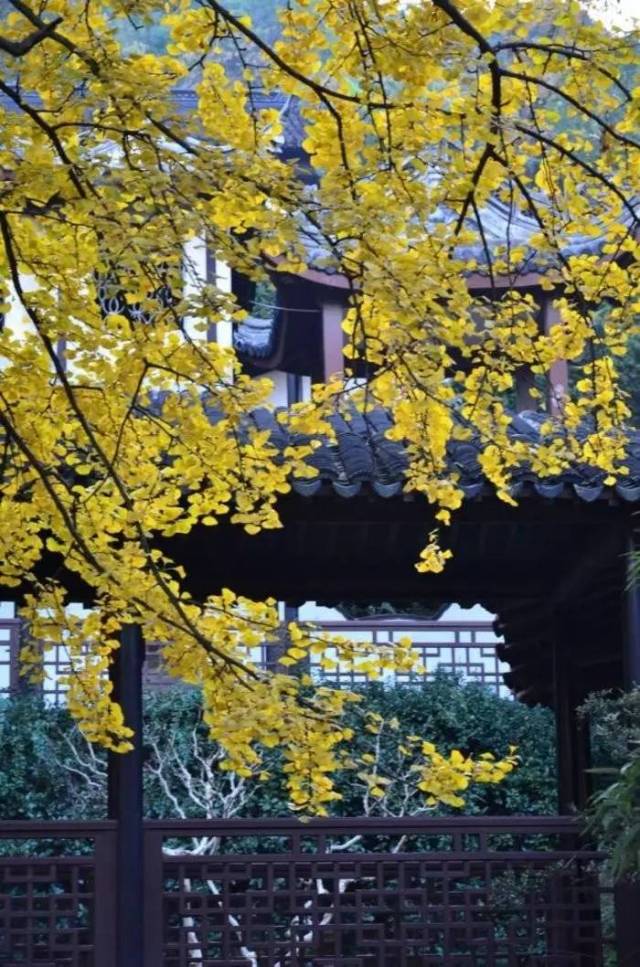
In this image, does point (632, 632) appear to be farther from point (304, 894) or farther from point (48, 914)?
point (48, 914)

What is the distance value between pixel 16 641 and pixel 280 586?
18.2 feet

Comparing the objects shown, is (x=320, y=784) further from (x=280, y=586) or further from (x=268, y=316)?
(x=268, y=316)

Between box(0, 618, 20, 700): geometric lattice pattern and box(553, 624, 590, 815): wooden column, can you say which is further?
box(0, 618, 20, 700): geometric lattice pattern

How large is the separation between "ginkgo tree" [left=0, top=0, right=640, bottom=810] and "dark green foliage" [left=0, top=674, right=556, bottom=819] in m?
5.53

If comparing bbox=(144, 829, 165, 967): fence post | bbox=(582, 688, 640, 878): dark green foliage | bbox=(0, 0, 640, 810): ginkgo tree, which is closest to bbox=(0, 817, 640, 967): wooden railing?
bbox=(144, 829, 165, 967): fence post

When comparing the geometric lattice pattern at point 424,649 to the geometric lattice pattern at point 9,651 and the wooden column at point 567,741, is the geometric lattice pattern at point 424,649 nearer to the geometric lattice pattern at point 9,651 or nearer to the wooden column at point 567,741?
the geometric lattice pattern at point 9,651

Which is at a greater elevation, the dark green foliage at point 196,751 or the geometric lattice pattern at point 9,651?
the geometric lattice pattern at point 9,651

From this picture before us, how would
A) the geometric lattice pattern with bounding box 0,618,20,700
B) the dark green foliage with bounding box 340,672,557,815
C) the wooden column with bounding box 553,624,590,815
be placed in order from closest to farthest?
the wooden column with bounding box 553,624,590,815 → the dark green foliage with bounding box 340,672,557,815 → the geometric lattice pattern with bounding box 0,618,20,700

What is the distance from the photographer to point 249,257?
3.17 meters

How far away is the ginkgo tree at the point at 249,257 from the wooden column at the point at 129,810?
83 cm

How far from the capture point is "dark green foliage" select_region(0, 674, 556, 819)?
375 inches

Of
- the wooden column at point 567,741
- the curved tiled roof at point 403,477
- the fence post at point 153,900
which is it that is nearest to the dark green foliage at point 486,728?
the wooden column at point 567,741

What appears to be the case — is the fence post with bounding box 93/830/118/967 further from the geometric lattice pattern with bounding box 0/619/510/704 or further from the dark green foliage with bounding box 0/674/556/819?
the geometric lattice pattern with bounding box 0/619/510/704

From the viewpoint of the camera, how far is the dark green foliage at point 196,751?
9.52 m
